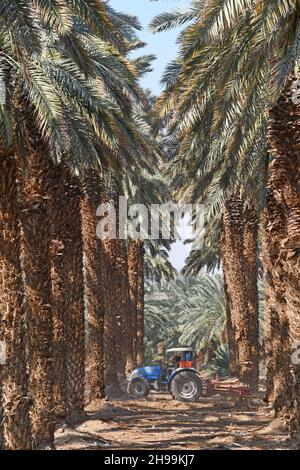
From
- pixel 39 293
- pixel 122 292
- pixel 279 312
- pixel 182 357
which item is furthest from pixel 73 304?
pixel 122 292

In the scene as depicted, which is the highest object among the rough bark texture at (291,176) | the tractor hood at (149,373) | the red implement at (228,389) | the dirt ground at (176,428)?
the rough bark texture at (291,176)

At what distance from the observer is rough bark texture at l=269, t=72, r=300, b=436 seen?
13164 mm

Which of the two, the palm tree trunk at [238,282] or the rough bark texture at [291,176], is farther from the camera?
the palm tree trunk at [238,282]

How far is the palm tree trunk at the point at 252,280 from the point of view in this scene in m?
27.3

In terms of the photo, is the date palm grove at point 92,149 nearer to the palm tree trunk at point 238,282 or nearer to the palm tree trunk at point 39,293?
the palm tree trunk at point 39,293

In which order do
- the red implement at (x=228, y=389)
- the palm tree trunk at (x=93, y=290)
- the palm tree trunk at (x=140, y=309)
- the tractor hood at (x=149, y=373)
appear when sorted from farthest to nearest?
the palm tree trunk at (x=140, y=309) → the tractor hood at (x=149, y=373) → the red implement at (x=228, y=389) → the palm tree trunk at (x=93, y=290)

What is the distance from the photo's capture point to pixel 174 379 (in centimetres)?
2589

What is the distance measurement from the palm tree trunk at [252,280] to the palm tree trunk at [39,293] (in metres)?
12.8

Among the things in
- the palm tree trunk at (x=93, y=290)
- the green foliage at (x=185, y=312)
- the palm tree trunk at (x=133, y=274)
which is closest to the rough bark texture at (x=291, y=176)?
the palm tree trunk at (x=93, y=290)

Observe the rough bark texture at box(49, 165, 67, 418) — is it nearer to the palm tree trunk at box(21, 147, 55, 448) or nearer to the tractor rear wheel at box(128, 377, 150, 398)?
the palm tree trunk at box(21, 147, 55, 448)

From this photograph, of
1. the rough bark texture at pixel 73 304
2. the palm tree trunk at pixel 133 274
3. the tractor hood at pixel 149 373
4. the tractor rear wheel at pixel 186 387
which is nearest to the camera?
the rough bark texture at pixel 73 304

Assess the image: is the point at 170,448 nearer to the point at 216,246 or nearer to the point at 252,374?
the point at 252,374

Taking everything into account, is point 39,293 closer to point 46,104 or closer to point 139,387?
point 46,104

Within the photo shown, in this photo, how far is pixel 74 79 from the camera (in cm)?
1546
